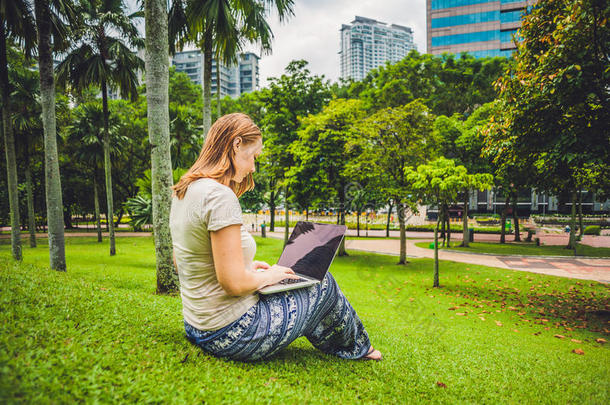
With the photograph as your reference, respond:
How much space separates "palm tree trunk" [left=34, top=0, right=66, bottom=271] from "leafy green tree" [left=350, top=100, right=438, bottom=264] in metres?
9.43

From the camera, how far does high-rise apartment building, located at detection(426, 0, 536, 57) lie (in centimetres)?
4644

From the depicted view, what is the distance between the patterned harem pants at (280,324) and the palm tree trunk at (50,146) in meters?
7.70

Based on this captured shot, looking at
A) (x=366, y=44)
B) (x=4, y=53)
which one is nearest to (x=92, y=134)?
(x=4, y=53)

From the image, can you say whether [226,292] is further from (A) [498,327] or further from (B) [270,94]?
(B) [270,94]

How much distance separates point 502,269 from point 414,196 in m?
4.58

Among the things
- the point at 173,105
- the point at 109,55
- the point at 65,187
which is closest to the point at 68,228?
the point at 65,187

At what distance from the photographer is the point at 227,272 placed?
5.71 feet

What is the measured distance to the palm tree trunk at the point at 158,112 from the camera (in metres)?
5.52

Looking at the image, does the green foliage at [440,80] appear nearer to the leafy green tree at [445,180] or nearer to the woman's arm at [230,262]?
the leafy green tree at [445,180]

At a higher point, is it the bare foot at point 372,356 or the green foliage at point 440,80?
the green foliage at point 440,80

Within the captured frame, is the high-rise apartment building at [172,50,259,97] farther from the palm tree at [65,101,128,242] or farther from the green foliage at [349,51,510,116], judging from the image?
the green foliage at [349,51,510,116]

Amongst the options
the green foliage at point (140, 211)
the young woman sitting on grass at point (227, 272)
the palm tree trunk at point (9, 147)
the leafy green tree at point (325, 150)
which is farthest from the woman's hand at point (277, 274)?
the green foliage at point (140, 211)

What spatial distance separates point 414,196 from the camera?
11820 millimetres

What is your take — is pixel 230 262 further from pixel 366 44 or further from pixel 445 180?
pixel 366 44
